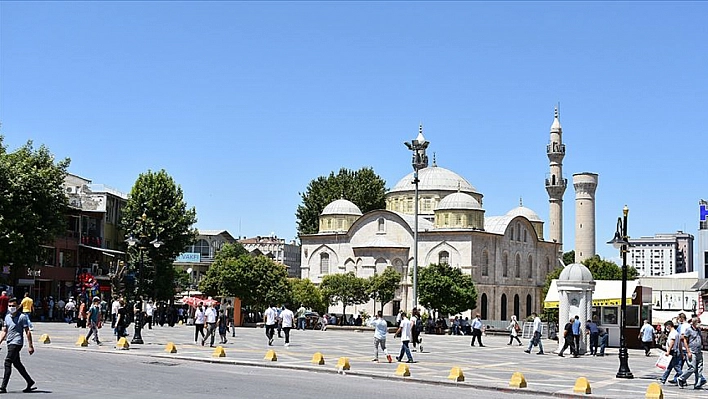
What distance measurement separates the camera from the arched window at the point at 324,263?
81438mm

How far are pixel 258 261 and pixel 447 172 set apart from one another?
33.4m

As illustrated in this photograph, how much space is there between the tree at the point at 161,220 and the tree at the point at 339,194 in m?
29.8

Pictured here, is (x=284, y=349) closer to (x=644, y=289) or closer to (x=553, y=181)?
(x=644, y=289)

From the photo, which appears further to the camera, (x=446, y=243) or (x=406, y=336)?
(x=446, y=243)

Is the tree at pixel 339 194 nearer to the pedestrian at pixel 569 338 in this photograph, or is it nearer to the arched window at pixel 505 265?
the arched window at pixel 505 265

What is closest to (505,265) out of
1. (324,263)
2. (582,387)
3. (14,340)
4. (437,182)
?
(437,182)

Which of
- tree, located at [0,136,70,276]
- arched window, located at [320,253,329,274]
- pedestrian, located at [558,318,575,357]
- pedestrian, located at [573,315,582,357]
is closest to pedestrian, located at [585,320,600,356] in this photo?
pedestrian, located at [573,315,582,357]

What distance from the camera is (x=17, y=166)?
45.2 metres

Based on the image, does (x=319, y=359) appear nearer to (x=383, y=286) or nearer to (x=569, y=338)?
(x=569, y=338)

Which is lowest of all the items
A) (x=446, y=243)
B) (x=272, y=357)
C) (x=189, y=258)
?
(x=272, y=357)

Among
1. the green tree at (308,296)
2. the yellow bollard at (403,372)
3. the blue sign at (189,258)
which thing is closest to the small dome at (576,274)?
the yellow bollard at (403,372)

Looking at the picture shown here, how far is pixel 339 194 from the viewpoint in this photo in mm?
90812

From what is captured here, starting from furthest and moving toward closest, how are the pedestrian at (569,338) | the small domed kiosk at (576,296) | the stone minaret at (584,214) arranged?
1. the stone minaret at (584,214)
2. the small domed kiosk at (576,296)
3. the pedestrian at (569,338)

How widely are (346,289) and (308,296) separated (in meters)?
3.48
